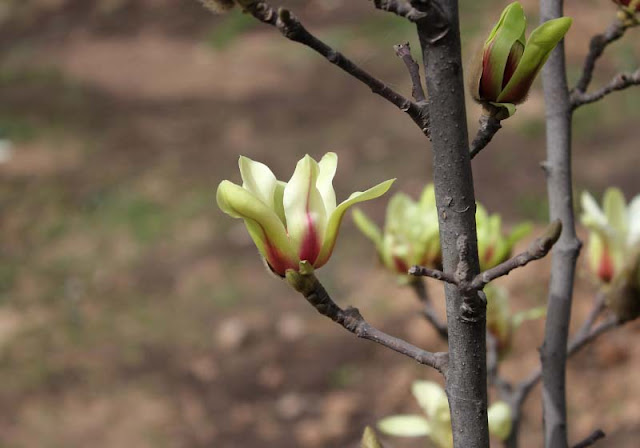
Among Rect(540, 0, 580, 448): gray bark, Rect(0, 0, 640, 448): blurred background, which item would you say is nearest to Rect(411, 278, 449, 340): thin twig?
Rect(540, 0, 580, 448): gray bark

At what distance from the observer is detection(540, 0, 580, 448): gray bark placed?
0.80 meters

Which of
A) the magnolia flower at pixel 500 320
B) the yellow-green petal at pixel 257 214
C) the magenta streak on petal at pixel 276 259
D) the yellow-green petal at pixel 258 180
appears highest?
the magnolia flower at pixel 500 320

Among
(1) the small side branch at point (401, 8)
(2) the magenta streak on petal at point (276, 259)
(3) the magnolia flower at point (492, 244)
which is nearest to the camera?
(1) the small side branch at point (401, 8)

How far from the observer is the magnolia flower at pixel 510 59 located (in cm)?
55

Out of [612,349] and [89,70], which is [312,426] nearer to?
[612,349]

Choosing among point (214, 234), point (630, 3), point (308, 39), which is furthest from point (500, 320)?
point (214, 234)

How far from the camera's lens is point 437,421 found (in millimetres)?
796

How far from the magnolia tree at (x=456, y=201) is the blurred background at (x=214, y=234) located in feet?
2.41

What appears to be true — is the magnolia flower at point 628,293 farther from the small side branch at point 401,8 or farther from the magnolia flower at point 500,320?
the small side branch at point 401,8

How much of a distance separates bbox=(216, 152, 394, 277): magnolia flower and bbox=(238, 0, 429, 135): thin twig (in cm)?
6

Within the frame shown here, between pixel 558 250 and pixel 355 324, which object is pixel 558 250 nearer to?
pixel 558 250

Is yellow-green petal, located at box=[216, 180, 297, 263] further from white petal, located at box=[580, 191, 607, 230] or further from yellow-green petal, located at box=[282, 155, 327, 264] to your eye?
white petal, located at box=[580, 191, 607, 230]

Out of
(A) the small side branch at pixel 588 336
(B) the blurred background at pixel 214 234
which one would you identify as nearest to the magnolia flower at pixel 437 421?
(A) the small side branch at pixel 588 336

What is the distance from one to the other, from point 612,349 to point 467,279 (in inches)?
68.3
